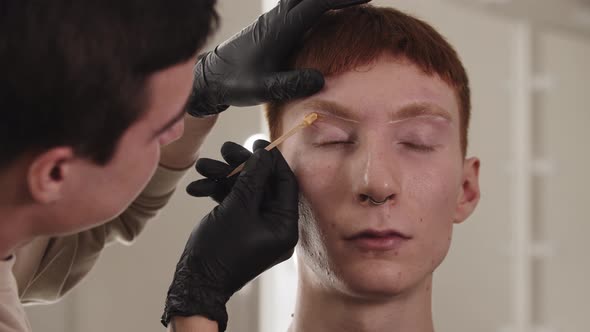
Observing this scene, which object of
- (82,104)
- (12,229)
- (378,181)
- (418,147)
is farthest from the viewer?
(418,147)

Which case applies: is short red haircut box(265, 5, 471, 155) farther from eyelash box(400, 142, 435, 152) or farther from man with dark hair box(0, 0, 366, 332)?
man with dark hair box(0, 0, 366, 332)

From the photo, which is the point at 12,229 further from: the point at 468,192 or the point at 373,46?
the point at 468,192

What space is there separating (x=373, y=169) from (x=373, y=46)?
293 mm

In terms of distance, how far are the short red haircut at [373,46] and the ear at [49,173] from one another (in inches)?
28.9

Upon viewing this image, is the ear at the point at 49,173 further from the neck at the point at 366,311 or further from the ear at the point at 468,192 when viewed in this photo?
the ear at the point at 468,192

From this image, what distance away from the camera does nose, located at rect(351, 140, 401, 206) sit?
140 cm

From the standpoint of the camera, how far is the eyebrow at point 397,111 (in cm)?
148

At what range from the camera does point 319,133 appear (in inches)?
59.7

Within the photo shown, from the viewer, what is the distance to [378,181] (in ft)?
4.58

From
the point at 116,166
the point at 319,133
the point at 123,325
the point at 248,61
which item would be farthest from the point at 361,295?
the point at 123,325

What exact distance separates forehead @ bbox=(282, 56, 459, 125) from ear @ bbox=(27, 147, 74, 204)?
27.3 inches

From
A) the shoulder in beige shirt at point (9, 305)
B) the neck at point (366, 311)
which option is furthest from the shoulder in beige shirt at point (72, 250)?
the neck at point (366, 311)

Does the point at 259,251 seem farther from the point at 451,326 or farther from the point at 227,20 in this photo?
the point at 451,326

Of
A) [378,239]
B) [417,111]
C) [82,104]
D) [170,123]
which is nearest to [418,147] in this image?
[417,111]
